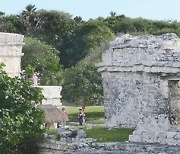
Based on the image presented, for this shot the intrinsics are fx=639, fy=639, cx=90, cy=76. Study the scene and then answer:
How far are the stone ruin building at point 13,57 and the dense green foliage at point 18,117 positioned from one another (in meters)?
6.13

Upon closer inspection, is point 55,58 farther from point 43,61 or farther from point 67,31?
point 67,31

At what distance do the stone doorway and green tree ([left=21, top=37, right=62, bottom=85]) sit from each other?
16.6m

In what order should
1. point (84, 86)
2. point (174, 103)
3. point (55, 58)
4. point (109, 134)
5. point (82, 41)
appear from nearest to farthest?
point (174, 103)
point (109, 134)
point (84, 86)
point (55, 58)
point (82, 41)

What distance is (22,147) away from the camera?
16.9m

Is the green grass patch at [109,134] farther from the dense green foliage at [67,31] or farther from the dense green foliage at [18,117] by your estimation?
the dense green foliage at [67,31]

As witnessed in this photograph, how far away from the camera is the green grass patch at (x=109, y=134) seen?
51.9ft

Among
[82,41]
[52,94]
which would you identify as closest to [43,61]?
[52,94]

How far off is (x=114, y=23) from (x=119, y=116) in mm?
34807

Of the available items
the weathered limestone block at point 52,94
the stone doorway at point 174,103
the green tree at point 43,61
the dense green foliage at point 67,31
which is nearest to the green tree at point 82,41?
the dense green foliage at point 67,31

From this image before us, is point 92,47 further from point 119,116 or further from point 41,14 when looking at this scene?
point 119,116

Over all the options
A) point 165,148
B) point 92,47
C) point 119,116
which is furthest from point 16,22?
point 165,148

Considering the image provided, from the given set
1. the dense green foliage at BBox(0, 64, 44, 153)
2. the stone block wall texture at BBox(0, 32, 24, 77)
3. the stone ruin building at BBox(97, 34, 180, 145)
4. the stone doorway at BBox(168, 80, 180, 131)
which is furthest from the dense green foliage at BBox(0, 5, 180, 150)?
the stone block wall texture at BBox(0, 32, 24, 77)

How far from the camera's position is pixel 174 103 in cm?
1531

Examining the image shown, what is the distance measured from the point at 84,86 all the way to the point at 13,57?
23.3 feet
